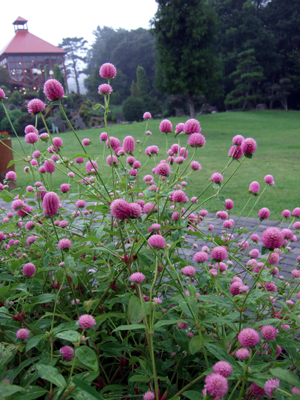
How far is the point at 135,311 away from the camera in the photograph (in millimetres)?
886

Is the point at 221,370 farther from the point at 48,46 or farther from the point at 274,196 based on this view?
the point at 48,46

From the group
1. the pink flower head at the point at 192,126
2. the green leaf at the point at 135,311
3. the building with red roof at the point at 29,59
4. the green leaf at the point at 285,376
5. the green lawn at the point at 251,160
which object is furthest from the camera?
the building with red roof at the point at 29,59

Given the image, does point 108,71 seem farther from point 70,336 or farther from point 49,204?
point 70,336

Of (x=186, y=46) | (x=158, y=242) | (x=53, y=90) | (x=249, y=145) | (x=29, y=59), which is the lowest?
(x=158, y=242)

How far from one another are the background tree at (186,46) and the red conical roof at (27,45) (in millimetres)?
26116

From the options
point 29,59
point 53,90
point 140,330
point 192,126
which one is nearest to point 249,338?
point 140,330

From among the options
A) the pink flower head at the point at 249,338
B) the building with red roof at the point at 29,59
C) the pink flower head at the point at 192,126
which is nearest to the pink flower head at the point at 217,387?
the pink flower head at the point at 249,338

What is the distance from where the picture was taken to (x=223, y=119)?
2073 centimetres

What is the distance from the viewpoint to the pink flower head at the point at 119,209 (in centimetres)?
93

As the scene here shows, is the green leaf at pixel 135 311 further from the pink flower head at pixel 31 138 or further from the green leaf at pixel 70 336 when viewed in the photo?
the pink flower head at pixel 31 138

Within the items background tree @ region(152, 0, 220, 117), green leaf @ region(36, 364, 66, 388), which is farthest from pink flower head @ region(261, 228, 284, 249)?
background tree @ region(152, 0, 220, 117)

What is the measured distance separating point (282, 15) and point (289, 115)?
38.6 feet

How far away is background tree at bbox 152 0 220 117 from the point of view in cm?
1805

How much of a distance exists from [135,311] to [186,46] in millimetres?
20004
